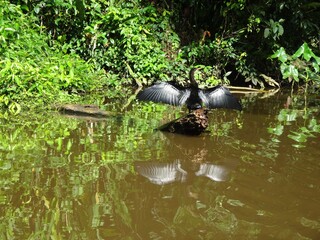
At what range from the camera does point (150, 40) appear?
9219 millimetres

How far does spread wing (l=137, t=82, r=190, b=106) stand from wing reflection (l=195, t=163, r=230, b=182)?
1.42 meters

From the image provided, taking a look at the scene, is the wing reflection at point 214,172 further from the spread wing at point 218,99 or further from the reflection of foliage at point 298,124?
the spread wing at point 218,99

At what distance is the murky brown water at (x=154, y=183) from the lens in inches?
91.2

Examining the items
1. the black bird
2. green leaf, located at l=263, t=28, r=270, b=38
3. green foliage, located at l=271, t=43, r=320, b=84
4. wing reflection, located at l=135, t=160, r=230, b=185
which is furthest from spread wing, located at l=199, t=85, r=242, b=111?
green leaf, located at l=263, t=28, r=270, b=38

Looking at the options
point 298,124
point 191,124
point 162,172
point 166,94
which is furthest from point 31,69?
point 298,124

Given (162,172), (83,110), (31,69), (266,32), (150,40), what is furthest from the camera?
(150,40)

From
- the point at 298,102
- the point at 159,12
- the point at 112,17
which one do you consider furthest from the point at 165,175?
the point at 159,12

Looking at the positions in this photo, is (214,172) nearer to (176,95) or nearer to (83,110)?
(176,95)

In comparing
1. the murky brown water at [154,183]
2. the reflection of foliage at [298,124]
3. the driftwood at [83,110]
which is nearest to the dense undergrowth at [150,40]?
the driftwood at [83,110]

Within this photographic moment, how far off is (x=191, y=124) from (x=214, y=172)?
3.64ft

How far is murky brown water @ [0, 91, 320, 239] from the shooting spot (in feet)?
7.60

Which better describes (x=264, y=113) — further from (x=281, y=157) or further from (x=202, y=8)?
(x=202, y=8)

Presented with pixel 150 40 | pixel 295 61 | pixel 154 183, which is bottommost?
pixel 154 183

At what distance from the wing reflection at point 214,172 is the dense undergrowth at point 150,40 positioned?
3.06 m
